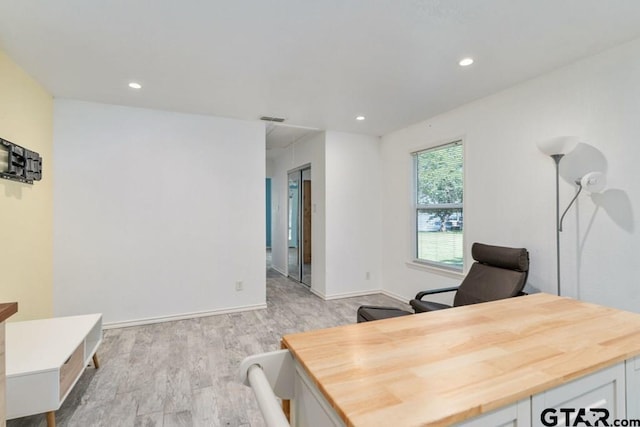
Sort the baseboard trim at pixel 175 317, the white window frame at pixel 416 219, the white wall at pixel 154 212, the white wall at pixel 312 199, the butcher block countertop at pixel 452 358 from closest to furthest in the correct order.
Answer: the butcher block countertop at pixel 452 358, the white wall at pixel 154 212, the baseboard trim at pixel 175 317, the white window frame at pixel 416 219, the white wall at pixel 312 199

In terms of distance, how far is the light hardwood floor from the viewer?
75.2 inches

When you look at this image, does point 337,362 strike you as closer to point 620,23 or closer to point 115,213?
point 620,23

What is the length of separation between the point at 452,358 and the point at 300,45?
2158mm

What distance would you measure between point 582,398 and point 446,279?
283 cm

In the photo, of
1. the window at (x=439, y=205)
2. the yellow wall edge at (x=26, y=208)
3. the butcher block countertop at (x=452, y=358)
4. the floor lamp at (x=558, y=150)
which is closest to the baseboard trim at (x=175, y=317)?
the yellow wall edge at (x=26, y=208)

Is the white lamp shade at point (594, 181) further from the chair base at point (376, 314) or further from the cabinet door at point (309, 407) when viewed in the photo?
the cabinet door at point (309, 407)

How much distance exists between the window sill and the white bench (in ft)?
11.6

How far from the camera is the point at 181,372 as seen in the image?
2.44 metres

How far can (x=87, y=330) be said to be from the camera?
2.18m

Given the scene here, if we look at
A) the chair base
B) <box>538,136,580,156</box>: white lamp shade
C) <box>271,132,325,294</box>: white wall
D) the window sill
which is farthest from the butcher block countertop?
<box>271,132,325,294</box>: white wall

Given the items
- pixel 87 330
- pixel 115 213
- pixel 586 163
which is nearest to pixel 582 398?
pixel 586 163

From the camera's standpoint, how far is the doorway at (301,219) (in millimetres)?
5457

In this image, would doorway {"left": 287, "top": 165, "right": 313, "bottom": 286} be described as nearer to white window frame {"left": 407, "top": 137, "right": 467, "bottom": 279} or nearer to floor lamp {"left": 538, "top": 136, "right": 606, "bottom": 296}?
white window frame {"left": 407, "top": 137, "right": 467, "bottom": 279}

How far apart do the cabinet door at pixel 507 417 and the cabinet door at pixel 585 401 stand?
3cm
